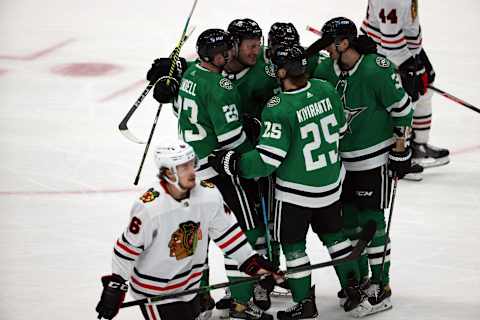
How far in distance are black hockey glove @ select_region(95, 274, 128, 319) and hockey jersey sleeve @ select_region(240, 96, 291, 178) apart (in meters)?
0.77

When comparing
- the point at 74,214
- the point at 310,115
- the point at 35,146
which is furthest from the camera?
the point at 35,146

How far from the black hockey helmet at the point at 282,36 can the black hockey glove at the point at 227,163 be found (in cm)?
53

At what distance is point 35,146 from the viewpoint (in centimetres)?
639

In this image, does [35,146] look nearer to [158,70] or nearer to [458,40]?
[158,70]

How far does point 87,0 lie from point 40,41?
1.15 meters

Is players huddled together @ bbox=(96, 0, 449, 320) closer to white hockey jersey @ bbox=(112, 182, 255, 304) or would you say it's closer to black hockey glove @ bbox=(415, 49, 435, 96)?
white hockey jersey @ bbox=(112, 182, 255, 304)

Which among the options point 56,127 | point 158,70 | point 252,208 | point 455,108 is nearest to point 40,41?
point 56,127

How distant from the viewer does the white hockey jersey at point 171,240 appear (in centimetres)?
338

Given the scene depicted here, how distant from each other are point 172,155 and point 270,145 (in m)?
0.59

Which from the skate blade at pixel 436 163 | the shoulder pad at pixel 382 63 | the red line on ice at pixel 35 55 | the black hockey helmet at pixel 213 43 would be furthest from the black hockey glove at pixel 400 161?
the red line on ice at pixel 35 55

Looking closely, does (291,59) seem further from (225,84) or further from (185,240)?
Answer: (185,240)

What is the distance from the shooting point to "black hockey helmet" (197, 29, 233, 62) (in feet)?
13.1

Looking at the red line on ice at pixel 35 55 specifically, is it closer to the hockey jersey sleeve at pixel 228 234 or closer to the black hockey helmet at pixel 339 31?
the black hockey helmet at pixel 339 31

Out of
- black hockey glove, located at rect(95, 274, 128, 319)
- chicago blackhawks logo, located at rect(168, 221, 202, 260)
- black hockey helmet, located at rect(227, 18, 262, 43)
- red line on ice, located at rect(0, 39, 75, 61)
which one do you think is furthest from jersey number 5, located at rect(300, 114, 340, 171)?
red line on ice, located at rect(0, 39, 75, 61)
